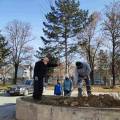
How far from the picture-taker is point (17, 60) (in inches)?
3241

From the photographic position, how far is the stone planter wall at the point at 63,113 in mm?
10922

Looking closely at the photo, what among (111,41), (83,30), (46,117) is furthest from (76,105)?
(83,30)

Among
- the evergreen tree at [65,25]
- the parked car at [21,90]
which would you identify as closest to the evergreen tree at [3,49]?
the evergreen tree at [65,25]

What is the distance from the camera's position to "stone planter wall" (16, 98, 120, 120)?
1092 cm

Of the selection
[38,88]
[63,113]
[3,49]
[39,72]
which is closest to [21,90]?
[38,88]

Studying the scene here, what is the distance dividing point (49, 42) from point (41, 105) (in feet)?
184

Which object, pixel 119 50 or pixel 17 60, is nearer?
pixel 119 50

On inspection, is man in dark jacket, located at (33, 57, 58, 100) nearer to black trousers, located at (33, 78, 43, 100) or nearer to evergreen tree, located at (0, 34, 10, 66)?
black trousers, located at (33, 78, 43, 100)

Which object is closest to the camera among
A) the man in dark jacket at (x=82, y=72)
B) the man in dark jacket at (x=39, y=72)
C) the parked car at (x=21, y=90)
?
the man in dark jacket at (x=39, y=72)

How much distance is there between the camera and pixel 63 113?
460 inches

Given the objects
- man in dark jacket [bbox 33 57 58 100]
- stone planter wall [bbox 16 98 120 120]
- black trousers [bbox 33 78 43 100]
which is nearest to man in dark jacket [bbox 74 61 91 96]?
man in dark jacket [bbox 33 57 58 100]

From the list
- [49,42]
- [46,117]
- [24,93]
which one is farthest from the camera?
[49,42]

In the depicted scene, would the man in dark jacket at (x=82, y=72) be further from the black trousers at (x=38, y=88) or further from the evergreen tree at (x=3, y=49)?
the evergreen tree at (x=3, y=49)

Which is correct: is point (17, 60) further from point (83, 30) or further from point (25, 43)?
point (83, 30)
